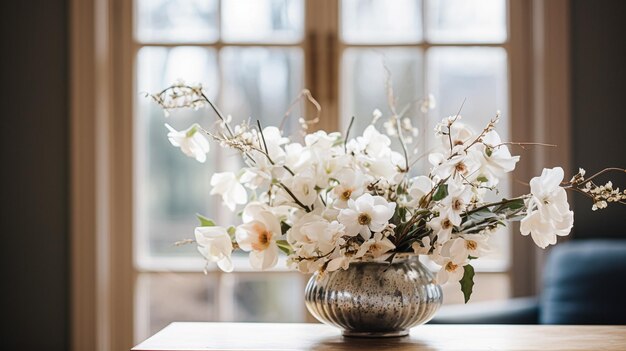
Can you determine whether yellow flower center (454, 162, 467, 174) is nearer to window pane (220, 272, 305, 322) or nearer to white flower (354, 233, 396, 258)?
white flower (354, 233, 396, 258)

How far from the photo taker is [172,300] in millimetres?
→ 3037

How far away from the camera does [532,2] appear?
3.01 metres

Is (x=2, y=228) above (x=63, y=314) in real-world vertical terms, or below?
above

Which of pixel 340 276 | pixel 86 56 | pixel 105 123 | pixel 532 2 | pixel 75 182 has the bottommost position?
pixel 340 276

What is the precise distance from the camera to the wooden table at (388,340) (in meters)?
1.53

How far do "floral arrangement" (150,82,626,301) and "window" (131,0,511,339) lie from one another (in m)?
1.45

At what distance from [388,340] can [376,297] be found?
0.10 meters

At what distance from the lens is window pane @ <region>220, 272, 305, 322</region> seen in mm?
3016

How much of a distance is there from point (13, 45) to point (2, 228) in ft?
2.08

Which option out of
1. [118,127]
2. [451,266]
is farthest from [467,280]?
[118,127]

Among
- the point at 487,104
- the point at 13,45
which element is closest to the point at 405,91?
the point at 487,104

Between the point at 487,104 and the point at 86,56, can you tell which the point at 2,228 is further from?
the point at 487,104

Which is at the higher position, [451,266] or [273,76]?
[273,76]

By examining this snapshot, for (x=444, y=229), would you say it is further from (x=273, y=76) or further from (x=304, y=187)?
(x=273, y=76)
